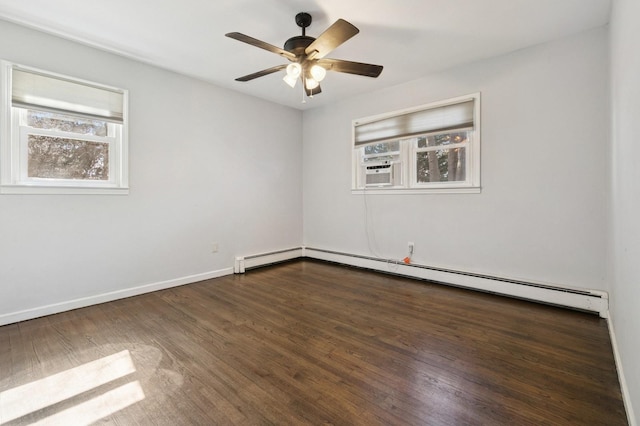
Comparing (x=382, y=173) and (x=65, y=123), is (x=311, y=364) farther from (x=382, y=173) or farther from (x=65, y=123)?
(x=65, y=123)

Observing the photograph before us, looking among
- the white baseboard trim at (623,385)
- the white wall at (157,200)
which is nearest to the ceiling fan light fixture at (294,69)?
the white wall at (157,200)

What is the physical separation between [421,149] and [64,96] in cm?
392

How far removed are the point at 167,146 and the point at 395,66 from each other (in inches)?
113

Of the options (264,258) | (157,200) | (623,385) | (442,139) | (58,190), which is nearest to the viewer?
(623,385)

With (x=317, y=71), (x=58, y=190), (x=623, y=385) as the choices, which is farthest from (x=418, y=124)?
(x=58, y=190)

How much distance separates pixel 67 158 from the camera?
2.87 metres

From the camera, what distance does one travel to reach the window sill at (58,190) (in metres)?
2.52

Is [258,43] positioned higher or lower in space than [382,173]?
higher

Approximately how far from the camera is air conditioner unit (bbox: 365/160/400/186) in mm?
4090

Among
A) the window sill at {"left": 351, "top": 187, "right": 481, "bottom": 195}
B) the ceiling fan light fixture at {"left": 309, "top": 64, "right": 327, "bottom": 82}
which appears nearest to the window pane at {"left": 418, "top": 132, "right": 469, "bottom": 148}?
the window sill at {"left": 351, "top": 187, "right": 481, "bottom": 195}

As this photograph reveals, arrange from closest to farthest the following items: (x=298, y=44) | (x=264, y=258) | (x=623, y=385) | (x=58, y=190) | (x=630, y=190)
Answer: (x=630, y=190), (x=623, y=385), (x=298, y=44), (x=58, y=190), (x=264, y=258)

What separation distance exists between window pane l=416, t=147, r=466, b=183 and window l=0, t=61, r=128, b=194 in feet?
11.6

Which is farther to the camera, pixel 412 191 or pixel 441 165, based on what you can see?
pixel 412 191

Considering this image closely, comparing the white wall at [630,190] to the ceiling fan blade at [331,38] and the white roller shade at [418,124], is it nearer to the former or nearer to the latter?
the ceiling fan blade at [331,38]
